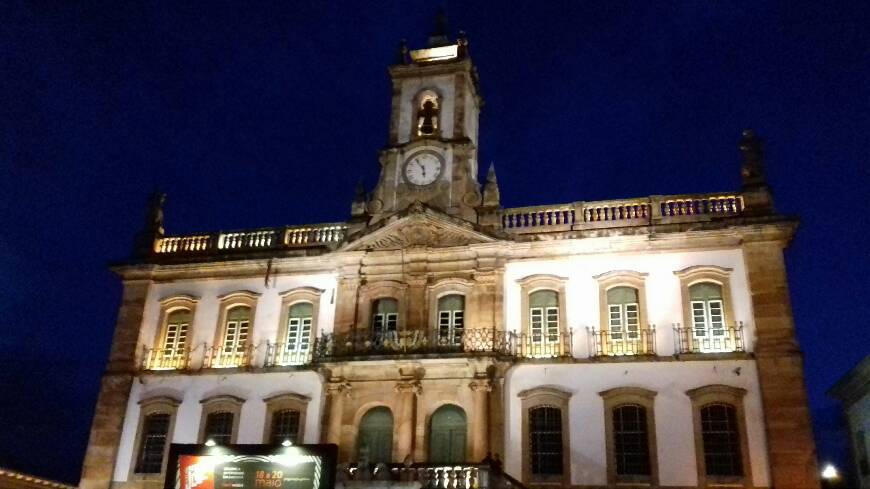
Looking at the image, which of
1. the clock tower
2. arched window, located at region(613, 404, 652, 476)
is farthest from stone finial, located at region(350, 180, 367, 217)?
arched window, located at region(613, 404, 652, 476)

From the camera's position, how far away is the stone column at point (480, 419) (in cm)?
2177

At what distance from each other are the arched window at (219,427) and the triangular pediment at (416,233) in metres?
6.30

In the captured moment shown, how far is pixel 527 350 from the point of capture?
75.1 feet

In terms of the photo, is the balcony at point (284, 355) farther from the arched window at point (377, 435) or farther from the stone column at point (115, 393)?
the stone column at point (115, 393)

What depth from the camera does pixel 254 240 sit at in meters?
27.2

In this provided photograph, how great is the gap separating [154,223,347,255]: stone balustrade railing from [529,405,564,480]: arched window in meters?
8.64

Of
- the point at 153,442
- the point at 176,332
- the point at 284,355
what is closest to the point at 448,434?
the point at 284,355

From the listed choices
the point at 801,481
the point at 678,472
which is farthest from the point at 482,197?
the point at 801,481

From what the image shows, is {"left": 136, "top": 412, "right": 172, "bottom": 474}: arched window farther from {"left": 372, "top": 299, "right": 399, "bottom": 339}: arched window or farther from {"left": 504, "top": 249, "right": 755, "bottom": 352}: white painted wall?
{"left": 504, "top": 249, "right": 755, "bottom": 352}: white painted wall

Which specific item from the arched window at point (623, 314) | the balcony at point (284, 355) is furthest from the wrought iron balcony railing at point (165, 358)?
the arched window at point (623, 314)

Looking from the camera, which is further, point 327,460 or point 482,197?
point 482,197

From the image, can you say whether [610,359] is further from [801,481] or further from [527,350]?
[801,481]

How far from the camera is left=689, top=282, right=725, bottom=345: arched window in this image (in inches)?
858

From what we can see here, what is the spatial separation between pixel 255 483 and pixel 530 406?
8328mm
